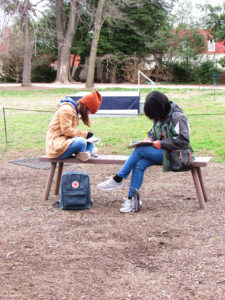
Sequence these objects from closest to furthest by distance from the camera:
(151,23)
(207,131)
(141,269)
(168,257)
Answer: (141,269) → (168,257) → (207,131) → (151,23)

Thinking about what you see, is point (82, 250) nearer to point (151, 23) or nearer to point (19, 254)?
point (19, 254)

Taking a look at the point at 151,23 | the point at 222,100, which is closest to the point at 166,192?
the point at 222,100

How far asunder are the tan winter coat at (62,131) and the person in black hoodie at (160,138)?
656mm

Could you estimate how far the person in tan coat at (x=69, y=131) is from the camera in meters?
4.65

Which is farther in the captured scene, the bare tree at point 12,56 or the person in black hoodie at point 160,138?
the bare tree at point 12,56

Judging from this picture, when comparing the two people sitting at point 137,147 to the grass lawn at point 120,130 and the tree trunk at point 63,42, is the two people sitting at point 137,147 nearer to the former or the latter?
the grass lawn at point 120,130

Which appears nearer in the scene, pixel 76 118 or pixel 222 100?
pixel 76 118

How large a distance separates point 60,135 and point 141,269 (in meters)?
2.13

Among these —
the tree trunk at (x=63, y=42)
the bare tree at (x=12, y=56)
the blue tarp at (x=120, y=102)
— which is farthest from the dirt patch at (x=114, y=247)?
the bare tree at (x=12, y=56)

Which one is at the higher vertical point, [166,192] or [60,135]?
[60,135]

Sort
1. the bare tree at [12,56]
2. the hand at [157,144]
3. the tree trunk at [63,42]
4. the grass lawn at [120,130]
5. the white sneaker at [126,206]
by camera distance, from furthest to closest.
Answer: the bare tree at [12,56]
the tree trunk at [63,42]
the grass lawn at [120,130]
the white sneaker at [126,206]
the hand at [157,144]

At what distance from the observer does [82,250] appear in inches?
134

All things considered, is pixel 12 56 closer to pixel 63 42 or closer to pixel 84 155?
pixel 63 42

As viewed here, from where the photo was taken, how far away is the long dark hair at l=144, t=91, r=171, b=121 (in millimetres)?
4215
